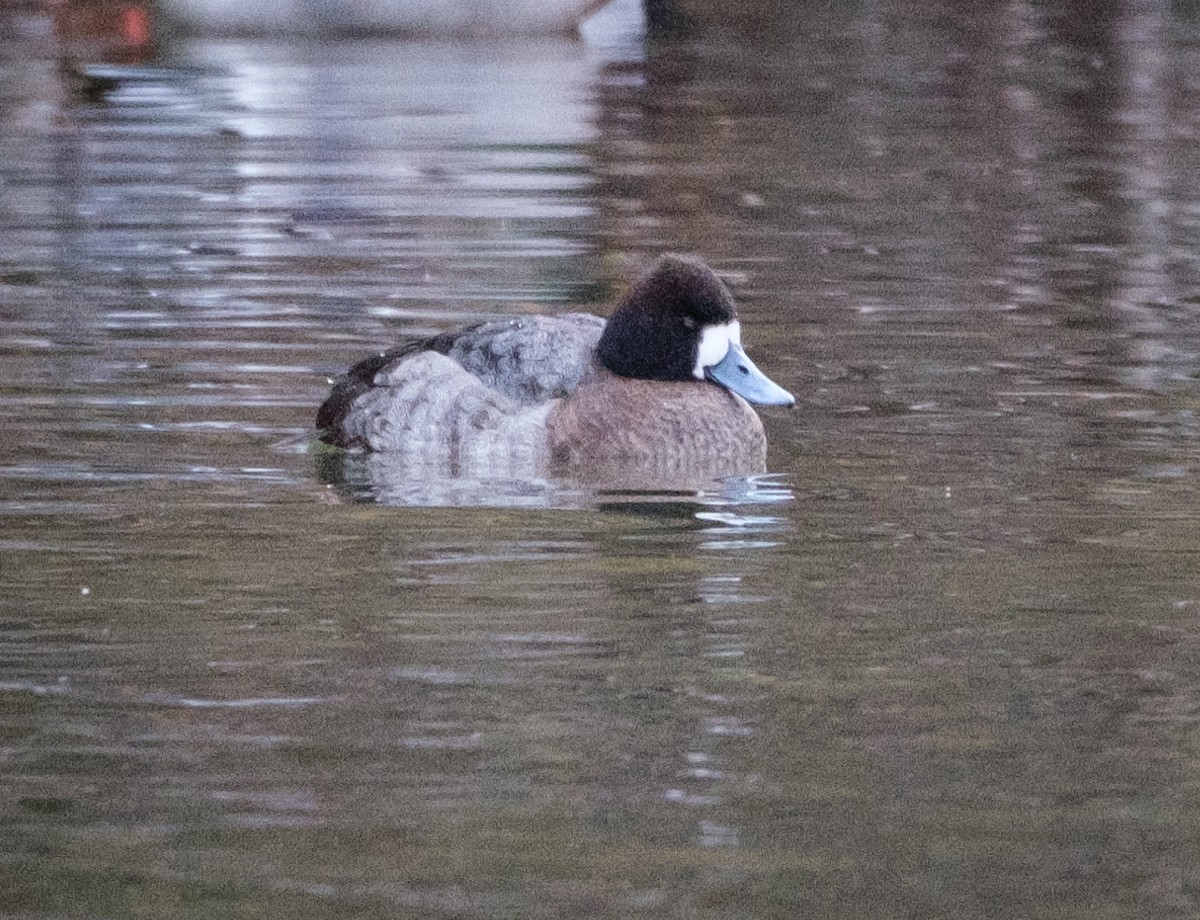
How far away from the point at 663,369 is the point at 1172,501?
1.86m

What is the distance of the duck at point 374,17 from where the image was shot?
20.0 m

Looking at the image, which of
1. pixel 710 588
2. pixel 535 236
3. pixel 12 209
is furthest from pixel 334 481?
pixel 12 209

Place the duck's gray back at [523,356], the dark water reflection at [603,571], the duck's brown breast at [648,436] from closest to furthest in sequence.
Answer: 1. the dark water reflection at [603,571]
2. the duck's brown breast at [648,436]
3. the duck's gray back at [523,356]

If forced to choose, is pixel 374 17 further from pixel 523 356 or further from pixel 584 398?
pixel 584 398

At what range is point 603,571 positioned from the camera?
7055 mm

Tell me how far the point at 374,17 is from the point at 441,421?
12336 millimetres

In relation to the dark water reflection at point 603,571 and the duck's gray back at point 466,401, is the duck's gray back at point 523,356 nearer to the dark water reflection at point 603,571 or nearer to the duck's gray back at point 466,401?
the duck's gray back at point 466,401

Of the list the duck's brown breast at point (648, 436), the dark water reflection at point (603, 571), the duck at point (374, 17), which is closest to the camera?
the dark water reflection at point (603, 571)

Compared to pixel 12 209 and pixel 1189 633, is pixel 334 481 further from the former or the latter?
pixel 12 209

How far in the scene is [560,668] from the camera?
606 centimetres

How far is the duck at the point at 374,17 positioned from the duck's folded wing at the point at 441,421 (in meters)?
11.7

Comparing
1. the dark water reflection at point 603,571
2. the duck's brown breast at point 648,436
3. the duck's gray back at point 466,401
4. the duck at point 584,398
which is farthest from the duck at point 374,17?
the duck's brown breast at point 648,436

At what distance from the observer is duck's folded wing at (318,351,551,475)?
859 centimetres

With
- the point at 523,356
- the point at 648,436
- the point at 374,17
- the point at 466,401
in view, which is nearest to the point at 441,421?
the point at 466,401
